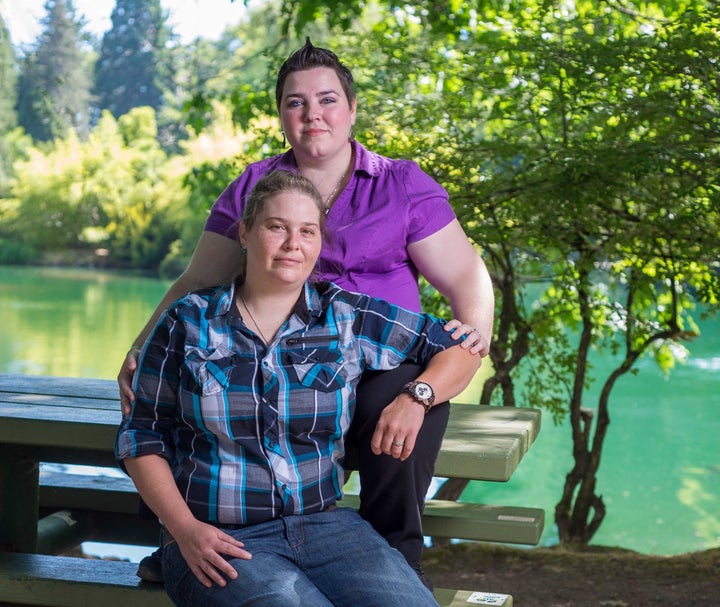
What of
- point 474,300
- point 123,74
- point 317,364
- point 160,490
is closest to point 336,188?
point 474,300

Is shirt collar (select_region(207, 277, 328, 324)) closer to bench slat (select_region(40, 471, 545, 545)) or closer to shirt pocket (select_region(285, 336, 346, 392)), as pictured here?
shirt pocket (select_region(285, 336, 346, 392))

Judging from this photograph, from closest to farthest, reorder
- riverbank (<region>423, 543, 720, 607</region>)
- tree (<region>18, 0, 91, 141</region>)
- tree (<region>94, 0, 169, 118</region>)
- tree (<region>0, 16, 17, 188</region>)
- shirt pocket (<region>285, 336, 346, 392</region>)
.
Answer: shirt pocket (<region>285, 336, 346, 392</region>), riverbank (<region>423, 543, 720, 607</region>), tree (<region>0, 16, 17, 188</region>), tree (<region>18, 0, 91, 141</region>), tree (<region>94, 0, 169, 118</region>)

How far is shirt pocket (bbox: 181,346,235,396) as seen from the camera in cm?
190

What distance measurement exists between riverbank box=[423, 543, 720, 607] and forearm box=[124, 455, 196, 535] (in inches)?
71.9

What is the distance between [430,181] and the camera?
2.32 m

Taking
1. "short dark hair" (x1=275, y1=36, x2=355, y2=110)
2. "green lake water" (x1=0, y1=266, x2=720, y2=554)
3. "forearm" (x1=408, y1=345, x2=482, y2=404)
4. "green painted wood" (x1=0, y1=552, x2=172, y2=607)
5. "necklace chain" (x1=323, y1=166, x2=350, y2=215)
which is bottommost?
"green lake water" (x1=0, y1=266, x2=720, y2=554)

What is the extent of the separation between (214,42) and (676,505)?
4916 cm

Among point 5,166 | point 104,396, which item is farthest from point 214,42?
point 104,396

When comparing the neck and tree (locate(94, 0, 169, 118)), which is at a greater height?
tree (locate(94, 0, 169, 118))

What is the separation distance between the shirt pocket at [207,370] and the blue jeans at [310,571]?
26cm

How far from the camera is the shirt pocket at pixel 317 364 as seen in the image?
195 cm

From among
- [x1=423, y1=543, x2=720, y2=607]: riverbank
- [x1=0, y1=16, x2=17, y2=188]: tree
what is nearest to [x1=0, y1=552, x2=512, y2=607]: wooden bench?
[x1=423, y1=543, x2=720, y2=607]: riverbank

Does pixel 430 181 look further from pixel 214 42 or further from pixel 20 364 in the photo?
pixel 214 42

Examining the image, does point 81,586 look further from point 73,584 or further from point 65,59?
point 65,59
